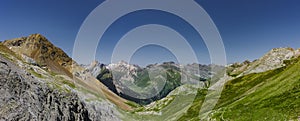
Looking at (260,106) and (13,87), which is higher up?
(13,87)

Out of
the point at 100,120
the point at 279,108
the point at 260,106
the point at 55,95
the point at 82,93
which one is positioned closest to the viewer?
the point at 279,108

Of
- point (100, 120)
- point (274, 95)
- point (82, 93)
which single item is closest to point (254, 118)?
point (274, 95)

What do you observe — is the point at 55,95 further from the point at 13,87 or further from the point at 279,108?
the point at 279,108

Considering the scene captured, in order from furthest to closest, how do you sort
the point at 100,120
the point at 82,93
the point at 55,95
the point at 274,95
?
1. the point at 82,93
2. the point at 100,120
3. the point at 55,95
4. the point at 274,95

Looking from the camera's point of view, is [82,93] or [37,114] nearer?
[37,114]

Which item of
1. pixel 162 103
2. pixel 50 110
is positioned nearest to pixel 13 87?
pixel 50 110

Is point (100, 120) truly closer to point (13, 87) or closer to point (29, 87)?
point (29, 87)

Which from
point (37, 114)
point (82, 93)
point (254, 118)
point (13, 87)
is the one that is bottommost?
point (254, 118)
